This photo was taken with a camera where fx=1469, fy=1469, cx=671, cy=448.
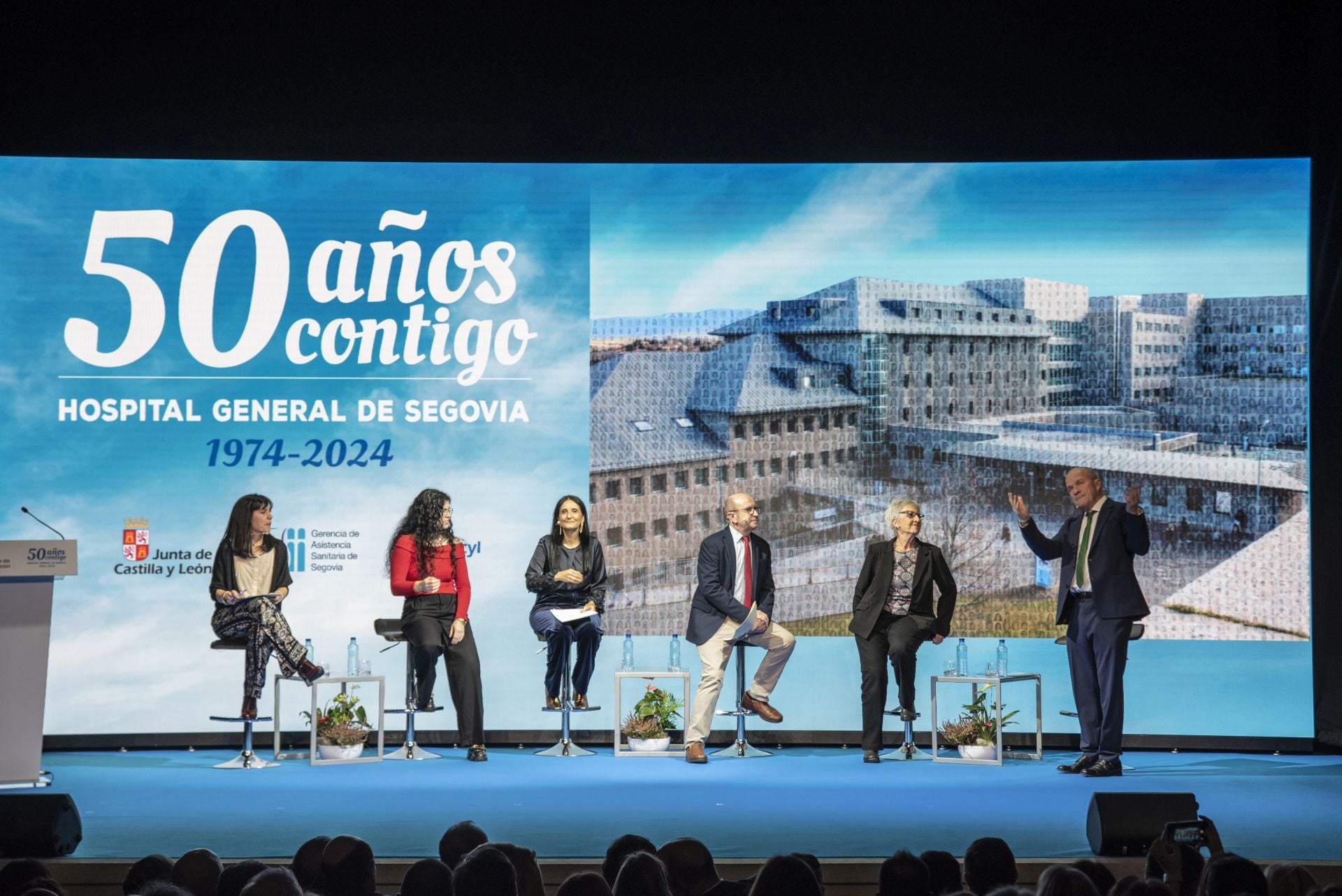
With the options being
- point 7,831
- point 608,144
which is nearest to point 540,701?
point 608,144

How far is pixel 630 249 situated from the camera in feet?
25.0

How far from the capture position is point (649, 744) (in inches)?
281

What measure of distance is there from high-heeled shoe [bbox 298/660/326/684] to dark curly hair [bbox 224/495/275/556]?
60 centimetres

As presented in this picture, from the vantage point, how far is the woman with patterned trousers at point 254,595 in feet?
22.5

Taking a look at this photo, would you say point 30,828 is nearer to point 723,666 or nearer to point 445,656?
point 445,656

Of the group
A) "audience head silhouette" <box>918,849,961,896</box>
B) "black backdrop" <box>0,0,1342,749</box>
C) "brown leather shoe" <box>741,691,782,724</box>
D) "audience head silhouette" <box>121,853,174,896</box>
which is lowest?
"audience head silhouette" <box>121,853,174,896</box>

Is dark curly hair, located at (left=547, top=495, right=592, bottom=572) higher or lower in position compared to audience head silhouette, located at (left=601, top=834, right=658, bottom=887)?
higher

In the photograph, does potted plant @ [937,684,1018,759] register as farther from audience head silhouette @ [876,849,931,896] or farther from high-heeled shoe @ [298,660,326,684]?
audience head silhouette @ [876,849,931,896]

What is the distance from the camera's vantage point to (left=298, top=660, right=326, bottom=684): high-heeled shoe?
680cm

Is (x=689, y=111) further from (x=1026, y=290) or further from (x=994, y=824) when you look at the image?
(x=994, y=824)

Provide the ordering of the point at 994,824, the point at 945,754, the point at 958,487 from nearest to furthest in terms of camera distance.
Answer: the point at 994,824 → the point at 945,754 → the point at 958,487

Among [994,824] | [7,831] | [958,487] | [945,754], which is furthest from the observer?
[958,487]

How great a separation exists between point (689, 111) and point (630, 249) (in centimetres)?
76

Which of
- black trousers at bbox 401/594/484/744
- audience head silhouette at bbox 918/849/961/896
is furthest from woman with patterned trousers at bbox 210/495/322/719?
audience head silhouette at bbox 918/849/961/896
